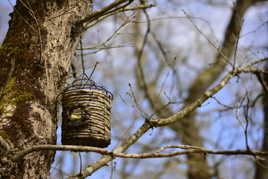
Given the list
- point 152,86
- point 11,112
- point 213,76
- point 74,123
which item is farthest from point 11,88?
point 152,86

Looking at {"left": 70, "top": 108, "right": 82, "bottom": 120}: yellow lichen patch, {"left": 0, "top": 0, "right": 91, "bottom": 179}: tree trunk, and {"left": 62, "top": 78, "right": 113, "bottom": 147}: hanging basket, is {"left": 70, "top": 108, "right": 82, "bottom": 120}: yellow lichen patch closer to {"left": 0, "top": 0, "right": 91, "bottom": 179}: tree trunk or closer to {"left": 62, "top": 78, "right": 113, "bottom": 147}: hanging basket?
{"left": 62, "top": 78, "right": 113, "bottom": 147}: hanging basket

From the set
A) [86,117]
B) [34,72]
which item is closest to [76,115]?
[86,117]

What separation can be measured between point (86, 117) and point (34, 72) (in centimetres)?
42

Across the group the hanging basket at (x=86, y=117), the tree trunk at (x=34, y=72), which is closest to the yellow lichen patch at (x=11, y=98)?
the tree trunk at (x=34, y=72)

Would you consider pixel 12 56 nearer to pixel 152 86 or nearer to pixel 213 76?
pixel 213 76

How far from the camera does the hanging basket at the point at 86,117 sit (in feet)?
8.50

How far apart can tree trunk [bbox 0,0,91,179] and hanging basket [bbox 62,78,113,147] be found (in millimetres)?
88

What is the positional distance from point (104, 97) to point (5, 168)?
2.46 ft

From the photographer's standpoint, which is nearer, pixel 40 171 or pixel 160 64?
pixel 40 171

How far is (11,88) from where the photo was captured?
2582mm

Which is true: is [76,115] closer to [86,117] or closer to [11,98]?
[86,117]

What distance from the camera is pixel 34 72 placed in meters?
2.66

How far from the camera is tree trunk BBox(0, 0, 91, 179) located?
8.01ft

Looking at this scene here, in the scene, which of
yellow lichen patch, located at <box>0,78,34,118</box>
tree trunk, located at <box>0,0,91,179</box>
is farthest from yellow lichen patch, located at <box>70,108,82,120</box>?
yellow lichen patch, located at <box>0,78,34,118</box>
